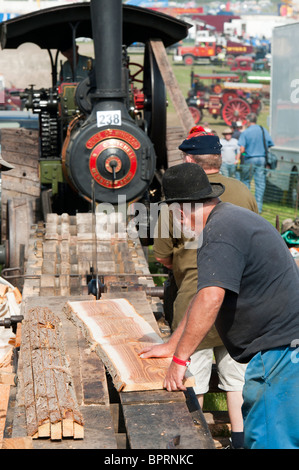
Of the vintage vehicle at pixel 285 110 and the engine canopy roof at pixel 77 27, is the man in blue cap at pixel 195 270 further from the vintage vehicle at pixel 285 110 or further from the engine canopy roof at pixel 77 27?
the vintage vehicle at pixel 285 110

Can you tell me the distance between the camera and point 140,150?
23.8 ft

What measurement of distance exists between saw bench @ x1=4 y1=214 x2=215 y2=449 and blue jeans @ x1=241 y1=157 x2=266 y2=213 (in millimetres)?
6864

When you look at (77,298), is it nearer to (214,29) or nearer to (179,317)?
(179,317)

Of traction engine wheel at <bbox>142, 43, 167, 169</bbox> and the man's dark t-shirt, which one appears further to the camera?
traction engine wheel at <bbox>142, 43, 167, 169</bbox>

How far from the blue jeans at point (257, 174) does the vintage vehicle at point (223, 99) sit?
1482 centimetres

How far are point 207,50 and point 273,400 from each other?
142 ft

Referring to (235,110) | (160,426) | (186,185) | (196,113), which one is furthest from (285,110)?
(235,110)

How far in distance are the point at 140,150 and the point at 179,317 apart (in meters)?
3.54

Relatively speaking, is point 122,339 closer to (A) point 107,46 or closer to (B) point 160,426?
(B) point 160,426

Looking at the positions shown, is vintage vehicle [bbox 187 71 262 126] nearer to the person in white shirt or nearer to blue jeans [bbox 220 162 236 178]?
the person in white shirt

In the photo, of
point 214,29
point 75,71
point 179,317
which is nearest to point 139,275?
point 179,317

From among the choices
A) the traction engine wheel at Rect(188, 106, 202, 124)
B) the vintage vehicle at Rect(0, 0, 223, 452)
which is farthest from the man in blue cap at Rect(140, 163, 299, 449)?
the traction engine wheel at Rect(188, 106, 202, 124)

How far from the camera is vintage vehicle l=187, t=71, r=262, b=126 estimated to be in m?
28.2

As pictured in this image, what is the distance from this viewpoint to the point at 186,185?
3096mm
